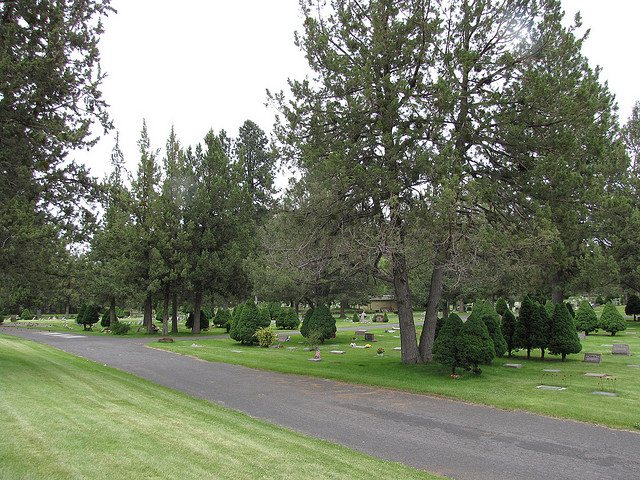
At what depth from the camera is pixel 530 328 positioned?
754 inches

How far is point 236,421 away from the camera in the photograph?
9094mm

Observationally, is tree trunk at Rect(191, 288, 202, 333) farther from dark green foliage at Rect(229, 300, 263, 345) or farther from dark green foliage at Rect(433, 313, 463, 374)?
dark green foliage at Rect(433, 313, 463, 374)

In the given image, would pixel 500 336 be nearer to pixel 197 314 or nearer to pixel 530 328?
pixel 530 328

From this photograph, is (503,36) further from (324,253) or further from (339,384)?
(339,384)

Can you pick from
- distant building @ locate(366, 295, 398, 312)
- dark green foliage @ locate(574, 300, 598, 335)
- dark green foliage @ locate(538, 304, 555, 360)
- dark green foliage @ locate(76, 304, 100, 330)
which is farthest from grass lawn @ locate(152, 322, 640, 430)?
distant building @ locate(366, 295, 398, 312)

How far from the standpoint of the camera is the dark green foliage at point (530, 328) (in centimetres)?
1880

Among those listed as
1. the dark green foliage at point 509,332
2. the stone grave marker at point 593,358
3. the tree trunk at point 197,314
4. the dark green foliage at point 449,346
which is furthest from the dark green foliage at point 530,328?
the tree trunk at point 197,314

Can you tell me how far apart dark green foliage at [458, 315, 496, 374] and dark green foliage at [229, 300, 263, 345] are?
15.1 meters

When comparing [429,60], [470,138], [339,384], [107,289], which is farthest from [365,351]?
[107,289]

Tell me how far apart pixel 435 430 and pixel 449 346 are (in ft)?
19.1

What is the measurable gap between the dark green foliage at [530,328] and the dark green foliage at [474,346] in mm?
5413

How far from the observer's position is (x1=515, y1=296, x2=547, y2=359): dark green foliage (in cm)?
A: 1880

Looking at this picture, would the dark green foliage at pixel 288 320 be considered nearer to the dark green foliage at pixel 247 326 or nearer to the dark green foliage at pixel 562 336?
the dark green foliage at pixel 247 326

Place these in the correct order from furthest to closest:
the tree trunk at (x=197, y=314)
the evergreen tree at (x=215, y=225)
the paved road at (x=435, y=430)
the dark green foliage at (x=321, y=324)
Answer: the tree trunk at (x=197, y=314) → the evergreen tree at (x=215, y=225) → the dark green foliage at (x=321, y=324) → the paved road at (x=435, y=430)
